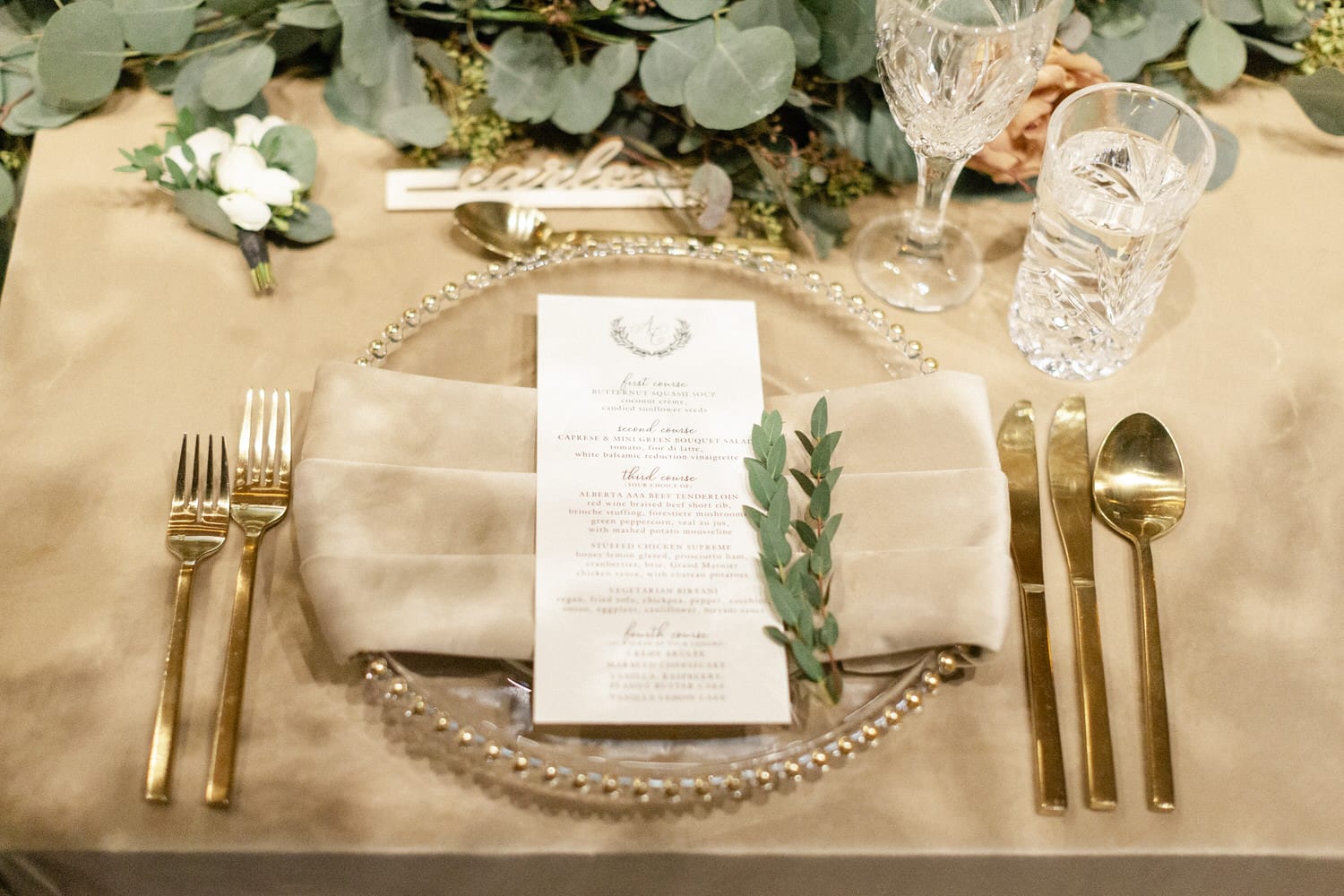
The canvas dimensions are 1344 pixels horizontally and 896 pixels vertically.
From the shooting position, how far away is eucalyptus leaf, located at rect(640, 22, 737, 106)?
90cm

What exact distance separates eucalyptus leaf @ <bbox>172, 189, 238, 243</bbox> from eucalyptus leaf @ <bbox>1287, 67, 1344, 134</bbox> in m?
1.07

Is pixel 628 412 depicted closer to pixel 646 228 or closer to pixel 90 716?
pixel 646 228

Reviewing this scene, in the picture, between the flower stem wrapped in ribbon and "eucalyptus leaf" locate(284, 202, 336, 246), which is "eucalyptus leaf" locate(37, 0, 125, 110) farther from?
"eucalyptus leaf" locate(284, 202, 336, 246)

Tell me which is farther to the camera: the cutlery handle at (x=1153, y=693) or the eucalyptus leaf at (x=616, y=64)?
the eucalyptus leaf at (x=616, y=64)

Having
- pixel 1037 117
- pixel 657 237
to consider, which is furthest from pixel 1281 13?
pixel 657 237

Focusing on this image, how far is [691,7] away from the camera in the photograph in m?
0.91

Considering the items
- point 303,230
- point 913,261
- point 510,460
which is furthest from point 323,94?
point 913,261

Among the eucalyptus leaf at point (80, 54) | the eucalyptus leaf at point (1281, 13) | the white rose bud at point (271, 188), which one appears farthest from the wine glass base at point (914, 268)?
the eucalyptus leaf at point (80, 54)

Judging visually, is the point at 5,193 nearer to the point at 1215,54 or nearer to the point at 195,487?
the point at 195,487

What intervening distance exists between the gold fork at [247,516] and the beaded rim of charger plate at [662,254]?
3.6 inches

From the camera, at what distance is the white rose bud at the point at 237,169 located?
0.87 metres

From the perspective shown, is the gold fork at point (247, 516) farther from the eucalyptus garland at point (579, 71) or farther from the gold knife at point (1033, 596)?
the gold knife at point (1033, 596)

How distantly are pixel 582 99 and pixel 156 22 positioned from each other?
0.41 metres

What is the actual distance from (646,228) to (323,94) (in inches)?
14.6
